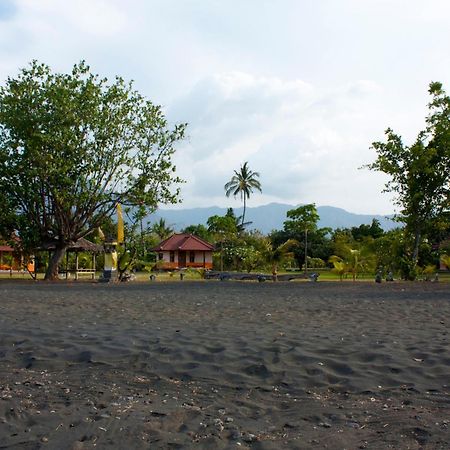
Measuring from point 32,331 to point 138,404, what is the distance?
12.4ft

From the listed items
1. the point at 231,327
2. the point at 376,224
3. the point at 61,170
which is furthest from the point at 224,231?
the point at 231,327

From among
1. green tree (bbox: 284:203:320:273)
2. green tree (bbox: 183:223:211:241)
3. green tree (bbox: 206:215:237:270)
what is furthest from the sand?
green tree (bbox: 183:223:211:241)

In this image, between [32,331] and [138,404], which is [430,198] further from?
[138,404]

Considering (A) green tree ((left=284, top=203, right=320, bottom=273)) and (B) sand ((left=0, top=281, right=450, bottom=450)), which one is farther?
(A) green tree ((left=284, top=203, right=320, bottom=273))

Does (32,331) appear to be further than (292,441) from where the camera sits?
Yes

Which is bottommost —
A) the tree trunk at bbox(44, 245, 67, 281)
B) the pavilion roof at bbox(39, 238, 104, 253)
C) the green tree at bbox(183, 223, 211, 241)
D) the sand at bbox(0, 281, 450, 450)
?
the sand at bbox(0, 281, 450, 450)

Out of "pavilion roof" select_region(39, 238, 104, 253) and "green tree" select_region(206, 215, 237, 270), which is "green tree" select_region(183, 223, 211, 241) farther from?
"pavilion roof" select_region(39, 238, 104, 253)

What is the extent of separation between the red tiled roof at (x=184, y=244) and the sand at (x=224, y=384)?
41433 mm

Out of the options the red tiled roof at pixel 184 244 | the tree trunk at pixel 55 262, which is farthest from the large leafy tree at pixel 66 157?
the red tiled roof at pixel 184 244

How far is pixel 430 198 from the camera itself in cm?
2208

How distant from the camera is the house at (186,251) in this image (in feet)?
168

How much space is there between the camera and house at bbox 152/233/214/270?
51.1 meters

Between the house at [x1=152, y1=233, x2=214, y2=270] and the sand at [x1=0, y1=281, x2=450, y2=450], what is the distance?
41.8 meters

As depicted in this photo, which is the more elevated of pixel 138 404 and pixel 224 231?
pixel 224 231
